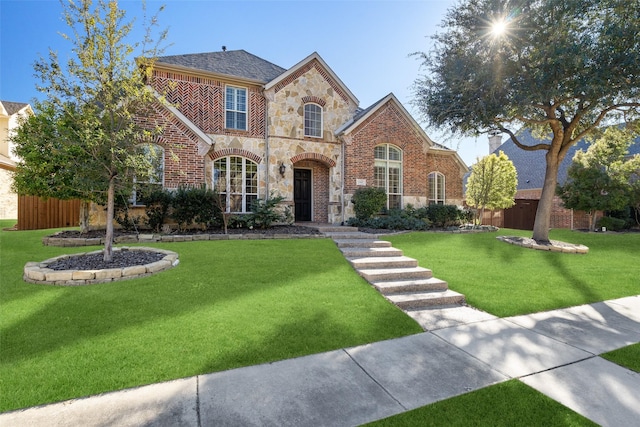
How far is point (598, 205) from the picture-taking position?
15828 mm

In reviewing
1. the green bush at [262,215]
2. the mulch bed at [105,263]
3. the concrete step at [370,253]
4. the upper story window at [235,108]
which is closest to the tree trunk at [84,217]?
the mulch bed at [105,263]

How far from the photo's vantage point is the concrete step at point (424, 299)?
5461 mm

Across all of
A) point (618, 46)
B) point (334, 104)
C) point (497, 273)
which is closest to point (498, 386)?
point (497, 273)

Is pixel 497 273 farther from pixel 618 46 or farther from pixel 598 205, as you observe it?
pixel 598 205

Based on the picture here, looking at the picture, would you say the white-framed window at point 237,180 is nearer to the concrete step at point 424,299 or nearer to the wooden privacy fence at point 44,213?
the wooden privacy fence at point 44,213

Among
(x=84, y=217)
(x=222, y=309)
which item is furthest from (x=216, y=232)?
(x=222, y=309)

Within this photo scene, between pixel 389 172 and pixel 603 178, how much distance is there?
10.8 metres

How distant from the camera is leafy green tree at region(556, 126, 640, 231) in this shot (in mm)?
15602

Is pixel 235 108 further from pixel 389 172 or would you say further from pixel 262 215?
pixel 389 172

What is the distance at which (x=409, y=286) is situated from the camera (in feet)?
20.0

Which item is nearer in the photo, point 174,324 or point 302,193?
point 174,324

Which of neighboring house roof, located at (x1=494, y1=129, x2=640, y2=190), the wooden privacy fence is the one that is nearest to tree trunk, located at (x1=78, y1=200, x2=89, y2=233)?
the wooden privacy fence

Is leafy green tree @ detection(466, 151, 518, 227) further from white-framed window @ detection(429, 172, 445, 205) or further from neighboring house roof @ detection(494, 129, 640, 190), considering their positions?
neighboring house roof @ detection(494, 129, 640, 190)

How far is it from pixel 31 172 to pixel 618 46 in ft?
55.2
